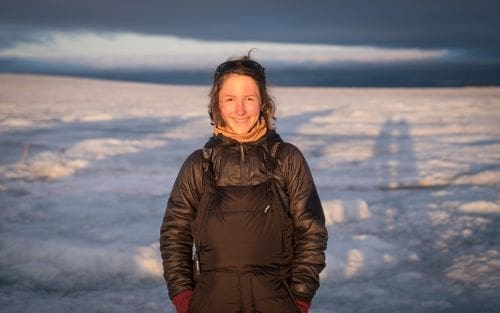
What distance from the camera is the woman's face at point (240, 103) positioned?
7.60 feet

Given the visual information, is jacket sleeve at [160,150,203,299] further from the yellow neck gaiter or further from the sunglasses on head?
the sunglasses on head

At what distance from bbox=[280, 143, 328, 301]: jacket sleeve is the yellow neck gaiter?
14cm

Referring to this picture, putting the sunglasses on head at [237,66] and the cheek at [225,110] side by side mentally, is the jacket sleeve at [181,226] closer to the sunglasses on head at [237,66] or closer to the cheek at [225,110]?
the cheek at [225,110]

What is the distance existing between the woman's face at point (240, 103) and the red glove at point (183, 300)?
0.75m

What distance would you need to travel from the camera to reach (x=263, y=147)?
232 cm

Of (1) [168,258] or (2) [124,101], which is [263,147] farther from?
(2) [124,101]

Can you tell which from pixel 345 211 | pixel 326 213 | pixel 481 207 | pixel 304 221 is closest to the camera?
pixel 304 221

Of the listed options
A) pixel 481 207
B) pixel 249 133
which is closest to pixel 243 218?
pixel 249 133

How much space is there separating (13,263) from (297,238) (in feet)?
10.1

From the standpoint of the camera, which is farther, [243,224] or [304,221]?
[304,221]

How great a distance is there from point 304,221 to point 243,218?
0.29 meters

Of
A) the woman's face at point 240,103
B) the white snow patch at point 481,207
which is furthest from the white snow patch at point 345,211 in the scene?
the woman's face at point 240,103

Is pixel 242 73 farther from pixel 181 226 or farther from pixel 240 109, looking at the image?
pixel 181 226

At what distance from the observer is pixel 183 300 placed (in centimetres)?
223
